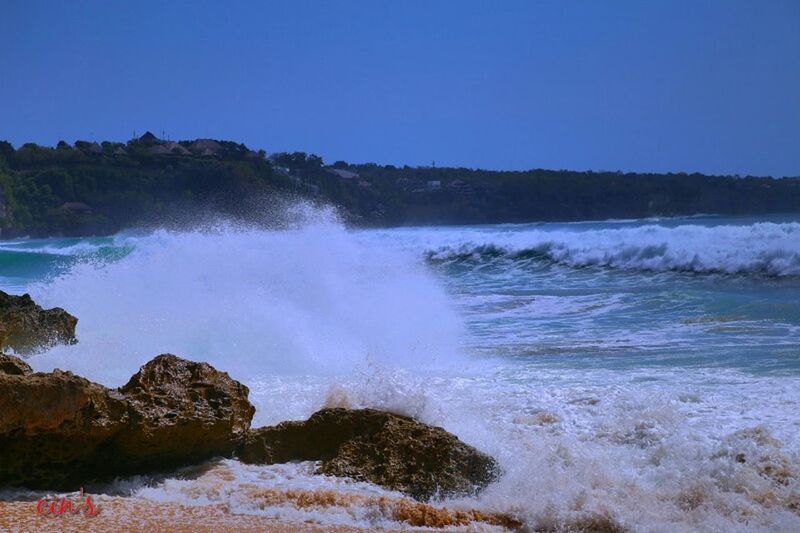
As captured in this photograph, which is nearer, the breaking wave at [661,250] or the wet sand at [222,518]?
the wet sand at [222,518]

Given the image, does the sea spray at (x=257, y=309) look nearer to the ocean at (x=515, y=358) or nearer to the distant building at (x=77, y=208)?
the ocean at (x=515, y=358)

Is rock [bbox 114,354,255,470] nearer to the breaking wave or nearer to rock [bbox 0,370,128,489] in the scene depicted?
rock [bbox 0,370,128,489]

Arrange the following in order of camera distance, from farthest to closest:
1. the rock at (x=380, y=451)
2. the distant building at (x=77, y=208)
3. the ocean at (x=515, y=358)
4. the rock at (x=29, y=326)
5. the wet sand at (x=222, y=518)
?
the distant building at (x=77, y=208) → the rock at (x=29, y=326) → the rock at (x=380, y=451) → the ocean at (x=515, y=358) → the wet sand at (x=222, y=518)

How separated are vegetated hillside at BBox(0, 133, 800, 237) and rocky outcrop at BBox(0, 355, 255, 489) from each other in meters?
40.0

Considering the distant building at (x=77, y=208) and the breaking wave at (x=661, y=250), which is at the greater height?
the distant building at (x=77, y=208)

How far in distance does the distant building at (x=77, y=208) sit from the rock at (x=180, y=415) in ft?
157

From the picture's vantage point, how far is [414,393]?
5.98 metres

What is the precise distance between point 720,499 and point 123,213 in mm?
49212

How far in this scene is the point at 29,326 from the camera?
892 centimetres

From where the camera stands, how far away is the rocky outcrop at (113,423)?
4703 mm

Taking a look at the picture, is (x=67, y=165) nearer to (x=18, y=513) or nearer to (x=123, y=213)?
(x=123, y=213)

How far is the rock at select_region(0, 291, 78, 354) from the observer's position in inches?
343

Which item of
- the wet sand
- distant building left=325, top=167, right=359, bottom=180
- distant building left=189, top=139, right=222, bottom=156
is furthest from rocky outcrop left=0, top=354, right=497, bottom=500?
distant building left=189, top=139, right=222, bottom=156
